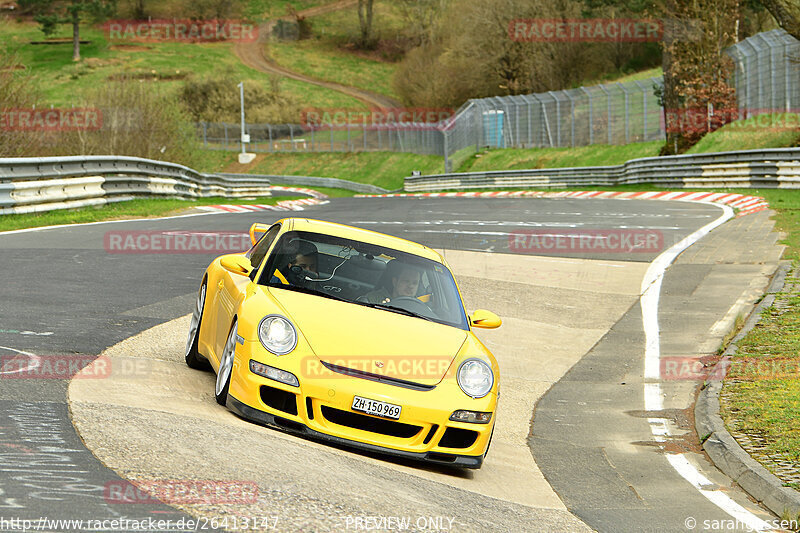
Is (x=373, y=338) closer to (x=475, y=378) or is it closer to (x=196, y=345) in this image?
(x=475, y=378)

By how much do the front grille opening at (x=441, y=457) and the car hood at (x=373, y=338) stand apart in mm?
479

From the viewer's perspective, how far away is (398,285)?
7.73m

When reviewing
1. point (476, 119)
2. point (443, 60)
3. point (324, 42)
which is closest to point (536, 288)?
point (476, 119)

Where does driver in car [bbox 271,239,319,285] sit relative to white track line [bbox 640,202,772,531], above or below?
above

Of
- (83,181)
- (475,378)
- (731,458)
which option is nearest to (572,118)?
(83,181)

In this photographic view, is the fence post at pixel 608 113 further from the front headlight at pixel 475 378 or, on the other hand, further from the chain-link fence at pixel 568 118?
the front headlight at pixel 475 378

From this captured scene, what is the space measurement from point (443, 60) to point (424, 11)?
129 ft

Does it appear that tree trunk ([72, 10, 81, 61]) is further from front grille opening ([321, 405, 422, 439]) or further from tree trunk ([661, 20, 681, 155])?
front grille opening ([321, 405, 422, 439])

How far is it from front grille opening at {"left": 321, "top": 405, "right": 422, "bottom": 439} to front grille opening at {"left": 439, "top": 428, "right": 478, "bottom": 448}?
7.6 inches

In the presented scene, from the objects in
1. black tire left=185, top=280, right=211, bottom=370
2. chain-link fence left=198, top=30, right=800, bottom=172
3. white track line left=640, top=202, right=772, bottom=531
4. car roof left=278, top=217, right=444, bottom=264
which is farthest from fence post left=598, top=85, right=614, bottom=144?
black tire left=185, top=280, right=211, bottom=370

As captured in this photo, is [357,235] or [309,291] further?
[357,235]

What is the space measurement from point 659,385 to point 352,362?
191 inches

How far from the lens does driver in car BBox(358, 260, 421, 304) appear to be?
7602 millimetres

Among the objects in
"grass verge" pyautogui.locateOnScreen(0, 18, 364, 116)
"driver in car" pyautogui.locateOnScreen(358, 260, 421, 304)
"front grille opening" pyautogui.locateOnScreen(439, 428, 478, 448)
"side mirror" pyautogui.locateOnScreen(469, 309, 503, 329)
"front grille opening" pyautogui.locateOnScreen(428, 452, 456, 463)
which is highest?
"grass verge" pyautogui.locateOnScreen(0, 18, 364, 116)
